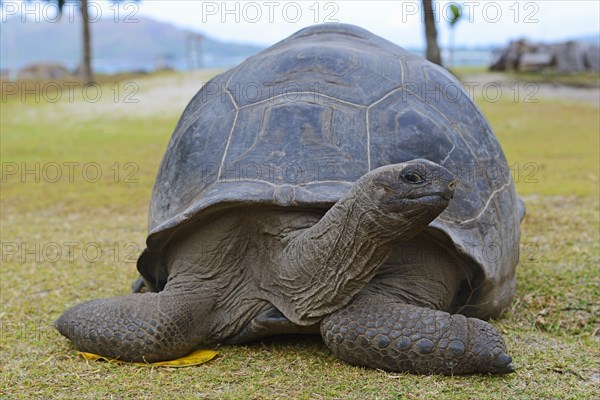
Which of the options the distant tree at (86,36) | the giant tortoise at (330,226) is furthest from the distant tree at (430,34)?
the distant tree at (86,36)

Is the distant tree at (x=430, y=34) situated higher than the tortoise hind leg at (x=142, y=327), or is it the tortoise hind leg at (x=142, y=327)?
the distant tree at (x=430, y=34)

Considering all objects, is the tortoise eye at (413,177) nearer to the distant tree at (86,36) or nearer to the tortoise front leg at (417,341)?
the tortoise front leg at (417,341)

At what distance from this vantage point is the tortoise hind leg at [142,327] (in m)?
3.10

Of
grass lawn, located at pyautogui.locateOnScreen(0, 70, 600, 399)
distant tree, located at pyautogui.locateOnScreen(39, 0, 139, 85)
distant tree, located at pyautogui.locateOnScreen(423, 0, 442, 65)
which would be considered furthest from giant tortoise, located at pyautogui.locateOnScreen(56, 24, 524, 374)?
distant tree, located at pyautogui.locateOnScreen(39, 0, 139, 85)

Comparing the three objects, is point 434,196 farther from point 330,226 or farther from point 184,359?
point 184,359

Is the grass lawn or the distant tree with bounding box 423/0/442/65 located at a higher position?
the distant tree with bounding box 423/0/442/65

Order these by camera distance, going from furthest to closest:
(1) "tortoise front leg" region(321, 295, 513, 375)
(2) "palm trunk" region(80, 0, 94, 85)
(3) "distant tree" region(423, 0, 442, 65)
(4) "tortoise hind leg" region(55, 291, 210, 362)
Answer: (2) "palm trunk" region(80, 0, 94, 85)
(3) "distant tree" region(423, 0, 442, 65)
(4) "tortoise hind leg" region(55, 291, 210, 362)
(1) "tortoise front leg" region(321, 295, 513, 375)

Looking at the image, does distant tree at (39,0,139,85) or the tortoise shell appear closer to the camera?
the tortoise shell

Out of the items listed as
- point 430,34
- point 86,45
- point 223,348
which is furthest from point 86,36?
point 223,348

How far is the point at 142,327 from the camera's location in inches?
123

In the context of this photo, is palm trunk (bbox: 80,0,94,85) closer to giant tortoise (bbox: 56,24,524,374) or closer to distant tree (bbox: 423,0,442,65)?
distant tree (bbox: 423,0,442,65)

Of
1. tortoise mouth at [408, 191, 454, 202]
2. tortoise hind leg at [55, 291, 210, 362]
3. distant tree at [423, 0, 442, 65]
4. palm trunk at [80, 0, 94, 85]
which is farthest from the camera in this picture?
palm trunk at [80, 0, 94, 85]

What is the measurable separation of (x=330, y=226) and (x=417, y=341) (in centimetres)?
52

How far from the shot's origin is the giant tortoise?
2.84 metres
